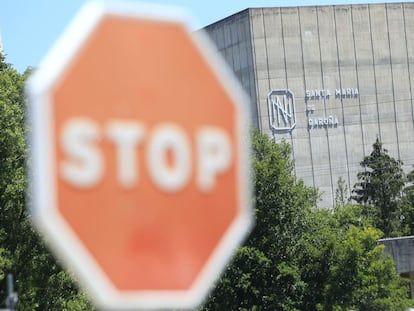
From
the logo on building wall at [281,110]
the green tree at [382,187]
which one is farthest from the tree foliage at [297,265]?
the logo on building wall at [281,110]

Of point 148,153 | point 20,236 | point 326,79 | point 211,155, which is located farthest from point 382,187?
point 148,153

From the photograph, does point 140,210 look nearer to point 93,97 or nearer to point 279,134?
point 93,97

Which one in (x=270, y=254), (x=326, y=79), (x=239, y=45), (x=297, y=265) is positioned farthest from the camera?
(x=326, y=79)

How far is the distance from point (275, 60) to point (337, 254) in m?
45.0

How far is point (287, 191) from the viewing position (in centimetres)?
4541

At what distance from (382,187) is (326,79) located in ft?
40.1

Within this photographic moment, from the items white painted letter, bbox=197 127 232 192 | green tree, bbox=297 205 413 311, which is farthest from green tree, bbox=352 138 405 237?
white painted letter, bbox=197 127 232 192

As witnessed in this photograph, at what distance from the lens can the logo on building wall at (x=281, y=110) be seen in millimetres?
85688

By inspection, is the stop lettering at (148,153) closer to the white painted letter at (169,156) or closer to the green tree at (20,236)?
the white painted letter at (169,156)

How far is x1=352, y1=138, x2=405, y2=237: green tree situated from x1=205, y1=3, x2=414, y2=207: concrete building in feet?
12.5

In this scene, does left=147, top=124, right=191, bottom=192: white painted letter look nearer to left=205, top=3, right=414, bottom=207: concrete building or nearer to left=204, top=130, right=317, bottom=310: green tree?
left=204, top=130, right=317, bottom=310: green tree

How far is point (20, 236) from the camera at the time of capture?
35.7 metres

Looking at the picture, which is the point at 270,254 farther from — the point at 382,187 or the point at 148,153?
the point at 148,153

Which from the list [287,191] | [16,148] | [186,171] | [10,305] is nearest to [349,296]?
[287,191]
